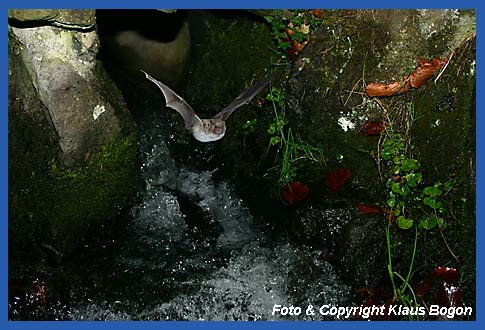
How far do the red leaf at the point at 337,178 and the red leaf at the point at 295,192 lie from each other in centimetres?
13

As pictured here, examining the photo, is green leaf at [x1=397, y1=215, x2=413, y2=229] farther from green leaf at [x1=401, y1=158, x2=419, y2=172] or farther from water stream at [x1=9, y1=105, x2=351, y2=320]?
water stream at [x1=9, y1=105, x2=351, y2=320]

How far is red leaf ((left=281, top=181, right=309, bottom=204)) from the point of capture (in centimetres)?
326

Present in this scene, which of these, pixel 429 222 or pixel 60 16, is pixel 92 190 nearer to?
pixel 60 16

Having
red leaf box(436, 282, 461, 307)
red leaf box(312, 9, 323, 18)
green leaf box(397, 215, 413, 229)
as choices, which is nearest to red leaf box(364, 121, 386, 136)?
green leaf box(397, 215, 413, 229)

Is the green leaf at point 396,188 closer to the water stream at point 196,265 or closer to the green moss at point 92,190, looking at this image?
the water stream at point 196,265

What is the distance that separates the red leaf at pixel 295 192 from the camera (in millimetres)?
3264

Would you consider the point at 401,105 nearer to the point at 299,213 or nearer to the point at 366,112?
the point at 366,112

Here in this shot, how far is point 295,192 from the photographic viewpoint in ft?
10.8

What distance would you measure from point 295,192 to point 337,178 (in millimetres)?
243

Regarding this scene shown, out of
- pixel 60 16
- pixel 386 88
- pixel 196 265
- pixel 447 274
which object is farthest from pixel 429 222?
pixel 60 16

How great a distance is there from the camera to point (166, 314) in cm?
292

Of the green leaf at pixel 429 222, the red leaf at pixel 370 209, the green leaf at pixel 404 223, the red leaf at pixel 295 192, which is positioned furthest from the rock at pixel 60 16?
the green leaf at pixel 429 222

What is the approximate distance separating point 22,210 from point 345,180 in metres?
1.62

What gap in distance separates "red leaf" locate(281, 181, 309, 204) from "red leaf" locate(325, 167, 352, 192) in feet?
0.43
